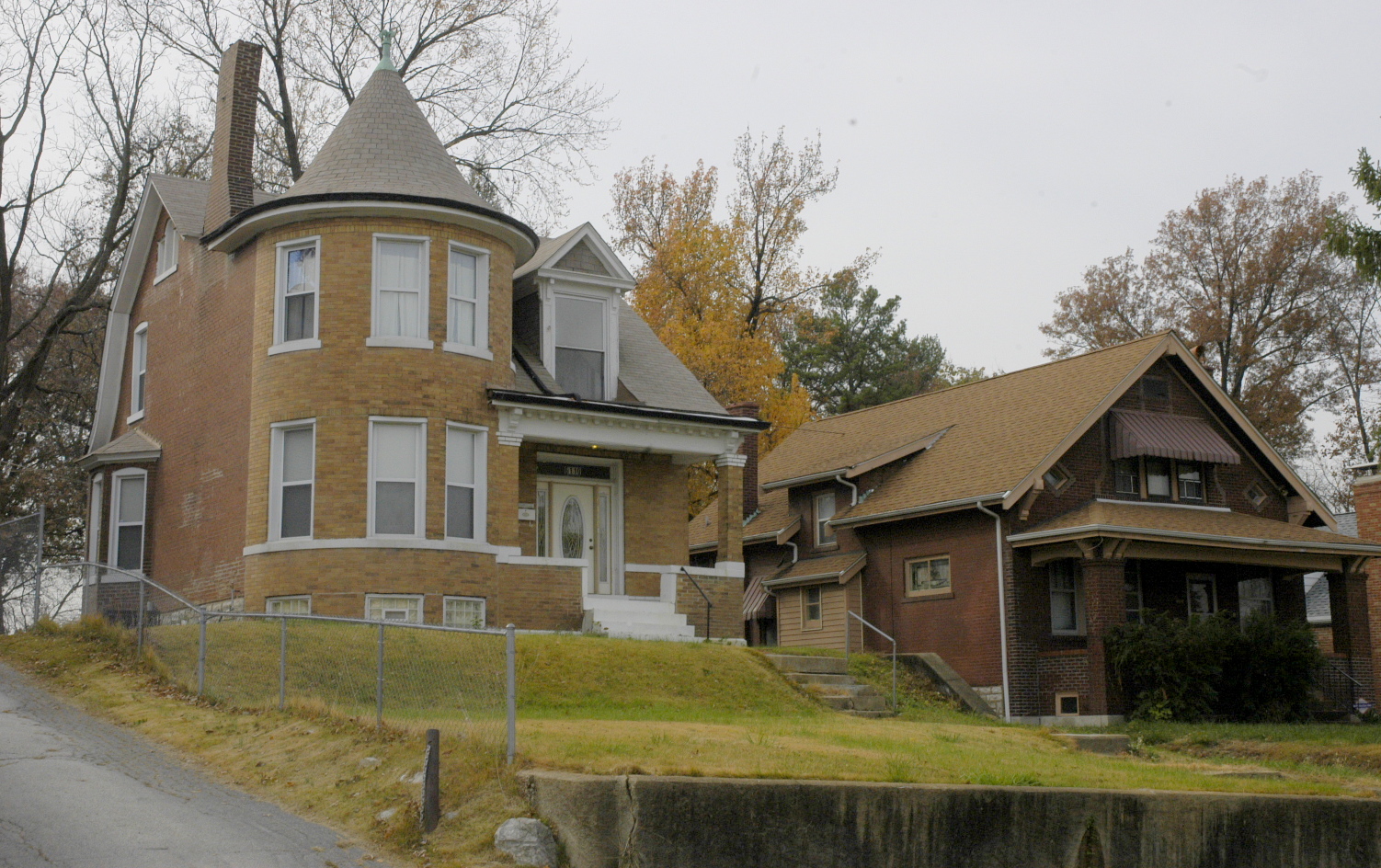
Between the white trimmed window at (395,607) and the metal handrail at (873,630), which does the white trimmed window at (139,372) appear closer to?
the white trimmed window at (395,607)

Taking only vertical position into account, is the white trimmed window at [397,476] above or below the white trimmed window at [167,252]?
below

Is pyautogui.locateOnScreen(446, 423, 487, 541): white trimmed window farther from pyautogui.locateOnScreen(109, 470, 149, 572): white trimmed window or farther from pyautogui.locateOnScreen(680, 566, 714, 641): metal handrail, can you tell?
pyautogui.locateOnScreen(109, 470, 149, 572): white trimmed window

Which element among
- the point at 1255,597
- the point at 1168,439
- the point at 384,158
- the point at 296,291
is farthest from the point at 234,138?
the point at 1255,597

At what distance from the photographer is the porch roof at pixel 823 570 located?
28359 mm

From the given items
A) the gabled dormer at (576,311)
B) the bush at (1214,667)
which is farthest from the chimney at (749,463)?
the bush at (1214,667)

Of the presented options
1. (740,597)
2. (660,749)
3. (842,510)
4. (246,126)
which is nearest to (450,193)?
(246,126)

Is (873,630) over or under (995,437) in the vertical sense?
under

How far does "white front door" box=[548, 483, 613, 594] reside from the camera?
24734 millimetres

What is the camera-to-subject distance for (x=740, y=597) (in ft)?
82.4

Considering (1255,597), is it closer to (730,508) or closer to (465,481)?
(730,508)

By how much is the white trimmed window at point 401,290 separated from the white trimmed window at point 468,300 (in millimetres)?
437

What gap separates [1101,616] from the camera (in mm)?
23734

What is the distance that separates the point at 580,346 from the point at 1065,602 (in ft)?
33.4

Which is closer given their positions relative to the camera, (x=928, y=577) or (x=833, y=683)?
(x=833, y=683)
